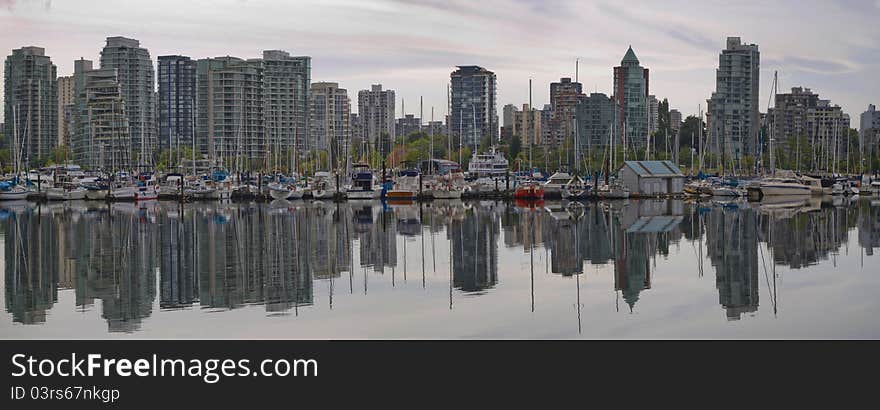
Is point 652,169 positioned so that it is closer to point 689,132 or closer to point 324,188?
point 324,188

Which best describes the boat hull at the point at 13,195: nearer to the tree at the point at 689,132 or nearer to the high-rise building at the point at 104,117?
the high-rise building at the point at 104,117

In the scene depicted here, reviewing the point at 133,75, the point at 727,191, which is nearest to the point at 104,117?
the point at 133,75

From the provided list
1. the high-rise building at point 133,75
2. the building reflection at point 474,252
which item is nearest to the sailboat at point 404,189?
the building reflection at point 474,252

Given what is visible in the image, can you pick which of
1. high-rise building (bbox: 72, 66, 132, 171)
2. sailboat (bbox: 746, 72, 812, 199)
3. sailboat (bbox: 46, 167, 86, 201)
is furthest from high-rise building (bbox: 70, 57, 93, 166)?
sailboat (bbox: 746, 72, 812, 199)

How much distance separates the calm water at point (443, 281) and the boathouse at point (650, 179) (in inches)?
1877

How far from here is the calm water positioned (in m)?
21.9

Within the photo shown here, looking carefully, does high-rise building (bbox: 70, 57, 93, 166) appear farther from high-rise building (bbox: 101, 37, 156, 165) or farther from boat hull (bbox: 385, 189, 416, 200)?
boat hull (bbox: 385, 189, 416, 200)

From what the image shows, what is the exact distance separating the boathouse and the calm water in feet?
156

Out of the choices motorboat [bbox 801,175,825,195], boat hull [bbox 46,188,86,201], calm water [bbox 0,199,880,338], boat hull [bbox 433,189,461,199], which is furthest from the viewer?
motorboat [bbox 801,175,825,195]

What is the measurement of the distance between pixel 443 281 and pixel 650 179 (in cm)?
7561
